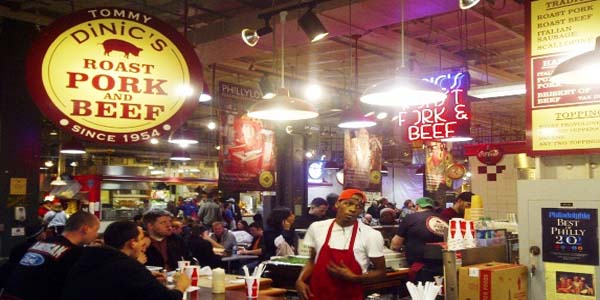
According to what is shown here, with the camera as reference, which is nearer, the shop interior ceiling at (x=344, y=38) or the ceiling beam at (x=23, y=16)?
the shop interior ceiling at (x=344, y=38)

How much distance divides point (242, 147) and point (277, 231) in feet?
5.64

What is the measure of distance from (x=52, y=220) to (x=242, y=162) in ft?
21.6

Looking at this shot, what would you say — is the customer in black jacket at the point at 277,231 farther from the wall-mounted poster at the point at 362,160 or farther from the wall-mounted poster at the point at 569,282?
the wall-mounted poster at the point at 569,282

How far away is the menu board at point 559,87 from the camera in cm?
435

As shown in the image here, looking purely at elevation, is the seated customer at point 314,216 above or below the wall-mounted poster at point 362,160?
below

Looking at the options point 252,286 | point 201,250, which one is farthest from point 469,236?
point 201,250

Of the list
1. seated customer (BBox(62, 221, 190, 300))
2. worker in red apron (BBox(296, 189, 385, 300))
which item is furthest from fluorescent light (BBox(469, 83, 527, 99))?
seated customer (BBox(62, 221, 190, 300))

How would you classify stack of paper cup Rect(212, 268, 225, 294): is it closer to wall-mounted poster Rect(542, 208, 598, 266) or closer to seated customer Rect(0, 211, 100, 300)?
seated customer Rect(0, 211, 100, 300)

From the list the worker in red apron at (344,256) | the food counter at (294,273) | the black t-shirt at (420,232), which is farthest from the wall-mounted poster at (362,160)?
the worker in red apron at (344,256)

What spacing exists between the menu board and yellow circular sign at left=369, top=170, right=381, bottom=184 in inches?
312

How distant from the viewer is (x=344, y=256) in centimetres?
466

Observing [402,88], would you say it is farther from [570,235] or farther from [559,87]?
[570,235]

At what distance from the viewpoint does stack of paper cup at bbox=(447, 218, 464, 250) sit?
14.3 ft

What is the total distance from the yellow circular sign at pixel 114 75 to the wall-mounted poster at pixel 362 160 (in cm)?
758
